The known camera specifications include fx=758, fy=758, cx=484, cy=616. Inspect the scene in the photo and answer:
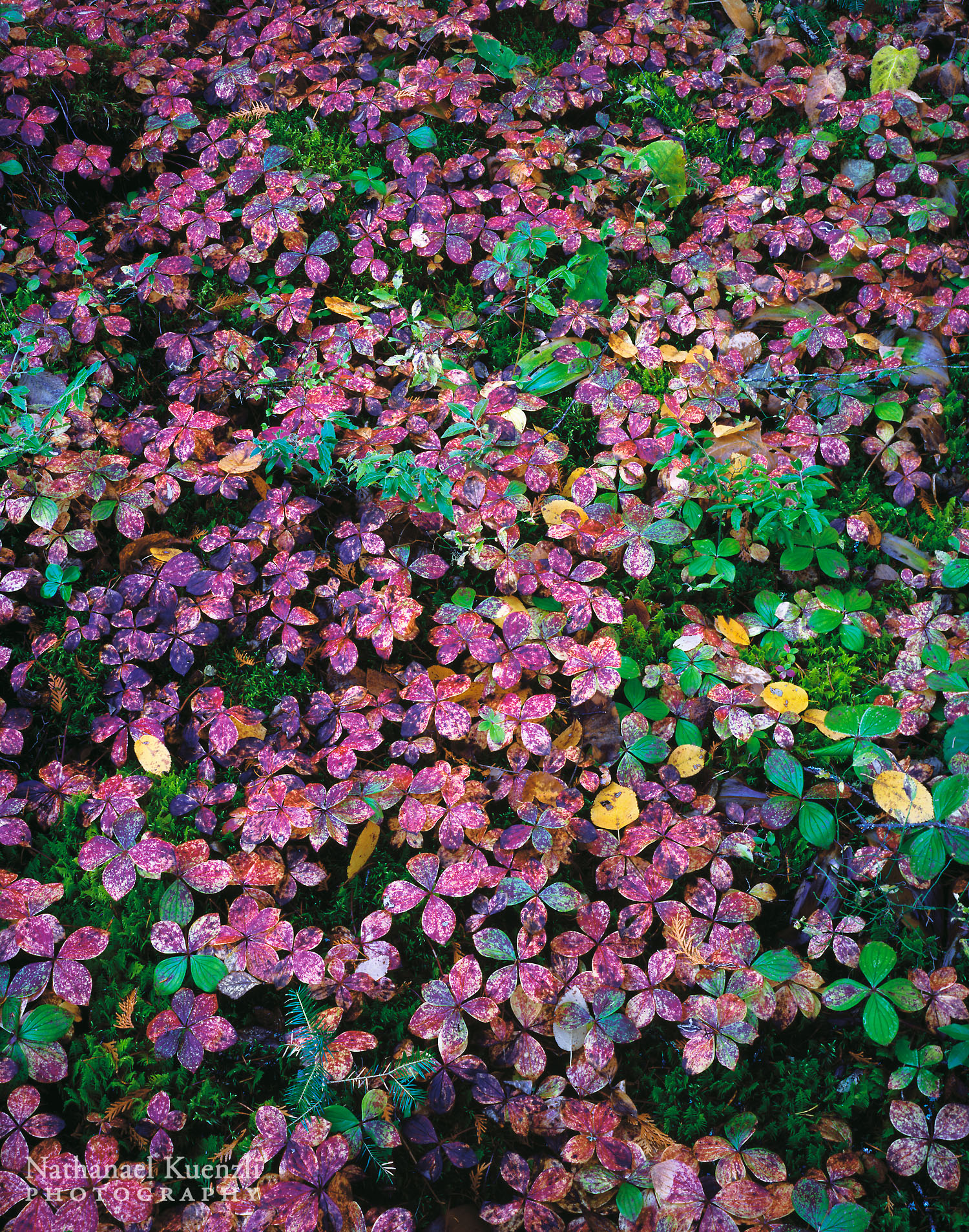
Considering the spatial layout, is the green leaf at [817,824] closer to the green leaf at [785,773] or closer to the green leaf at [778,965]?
the green leaf at [785,773]

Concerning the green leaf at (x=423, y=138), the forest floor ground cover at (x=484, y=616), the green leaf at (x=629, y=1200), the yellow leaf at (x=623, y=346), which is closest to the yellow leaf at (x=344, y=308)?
the forest floor ground cover at (x=484, y=616)

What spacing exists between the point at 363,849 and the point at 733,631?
4.13ft

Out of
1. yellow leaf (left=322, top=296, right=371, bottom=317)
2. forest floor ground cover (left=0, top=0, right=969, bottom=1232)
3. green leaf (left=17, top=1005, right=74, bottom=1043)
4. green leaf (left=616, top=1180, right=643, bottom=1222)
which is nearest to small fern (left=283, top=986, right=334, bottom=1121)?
forest floor ground cover (left=0, top=0, right=969, bottom=1232)

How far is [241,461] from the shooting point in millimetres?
2547

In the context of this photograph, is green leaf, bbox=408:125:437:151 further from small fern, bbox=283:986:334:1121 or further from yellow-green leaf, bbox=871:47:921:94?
small fern, bbox=283:986:334:1121

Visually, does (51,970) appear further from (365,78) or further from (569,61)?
(569,61)

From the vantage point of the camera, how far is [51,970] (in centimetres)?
179

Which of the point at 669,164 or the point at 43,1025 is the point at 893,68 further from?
the point at 43,1025

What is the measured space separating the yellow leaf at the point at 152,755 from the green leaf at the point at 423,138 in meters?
2.51

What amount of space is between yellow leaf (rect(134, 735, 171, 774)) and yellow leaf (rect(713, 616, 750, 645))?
1.67 meters

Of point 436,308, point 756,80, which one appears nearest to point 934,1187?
point 436,308

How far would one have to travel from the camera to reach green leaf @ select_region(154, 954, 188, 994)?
181 cm

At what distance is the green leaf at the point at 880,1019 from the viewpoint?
1710 millimetres

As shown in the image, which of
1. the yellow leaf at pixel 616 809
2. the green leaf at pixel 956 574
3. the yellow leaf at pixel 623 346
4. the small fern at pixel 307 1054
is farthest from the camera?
the yellow leaf at pixel 623 346
